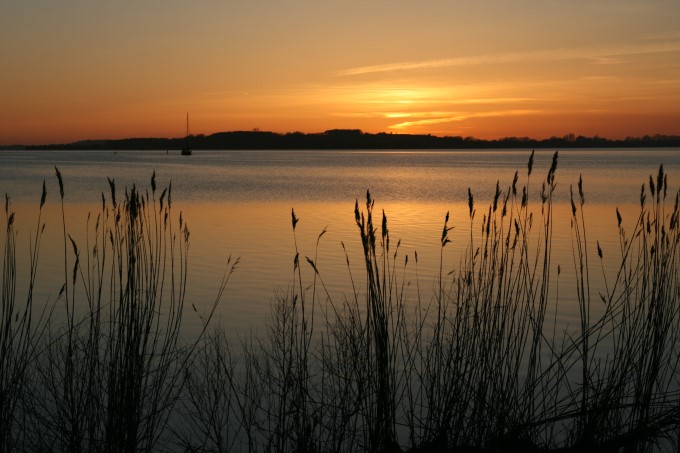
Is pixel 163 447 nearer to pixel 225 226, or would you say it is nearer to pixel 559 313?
pixel 559 313

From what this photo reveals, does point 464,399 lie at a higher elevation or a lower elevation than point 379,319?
lower

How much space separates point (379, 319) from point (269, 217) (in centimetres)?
1887

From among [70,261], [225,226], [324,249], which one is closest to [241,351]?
[70,261]

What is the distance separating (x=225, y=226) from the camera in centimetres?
1938

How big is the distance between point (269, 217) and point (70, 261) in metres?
10.6

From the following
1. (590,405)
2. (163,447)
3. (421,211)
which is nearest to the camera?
(590,405)

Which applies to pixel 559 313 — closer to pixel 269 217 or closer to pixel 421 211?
pixel 269 217

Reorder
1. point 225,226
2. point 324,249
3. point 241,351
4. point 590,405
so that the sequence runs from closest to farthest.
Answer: point 590,405
point 241,351
point 324,249
point 225,226

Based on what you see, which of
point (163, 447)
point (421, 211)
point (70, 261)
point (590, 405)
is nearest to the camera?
point (590, 405)

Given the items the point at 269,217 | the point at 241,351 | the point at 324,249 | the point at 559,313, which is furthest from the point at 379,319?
the point at 269,217

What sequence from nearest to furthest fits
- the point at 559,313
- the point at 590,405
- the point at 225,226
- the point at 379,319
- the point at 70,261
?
the point at 379,319 < the point at 590,405 < the point at 559,313 < the point at 70,261 < the point at 225,226

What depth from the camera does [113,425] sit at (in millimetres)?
3576

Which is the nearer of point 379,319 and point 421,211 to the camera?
point 379,319

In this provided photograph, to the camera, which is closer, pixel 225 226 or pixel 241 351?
pixel 241 351
